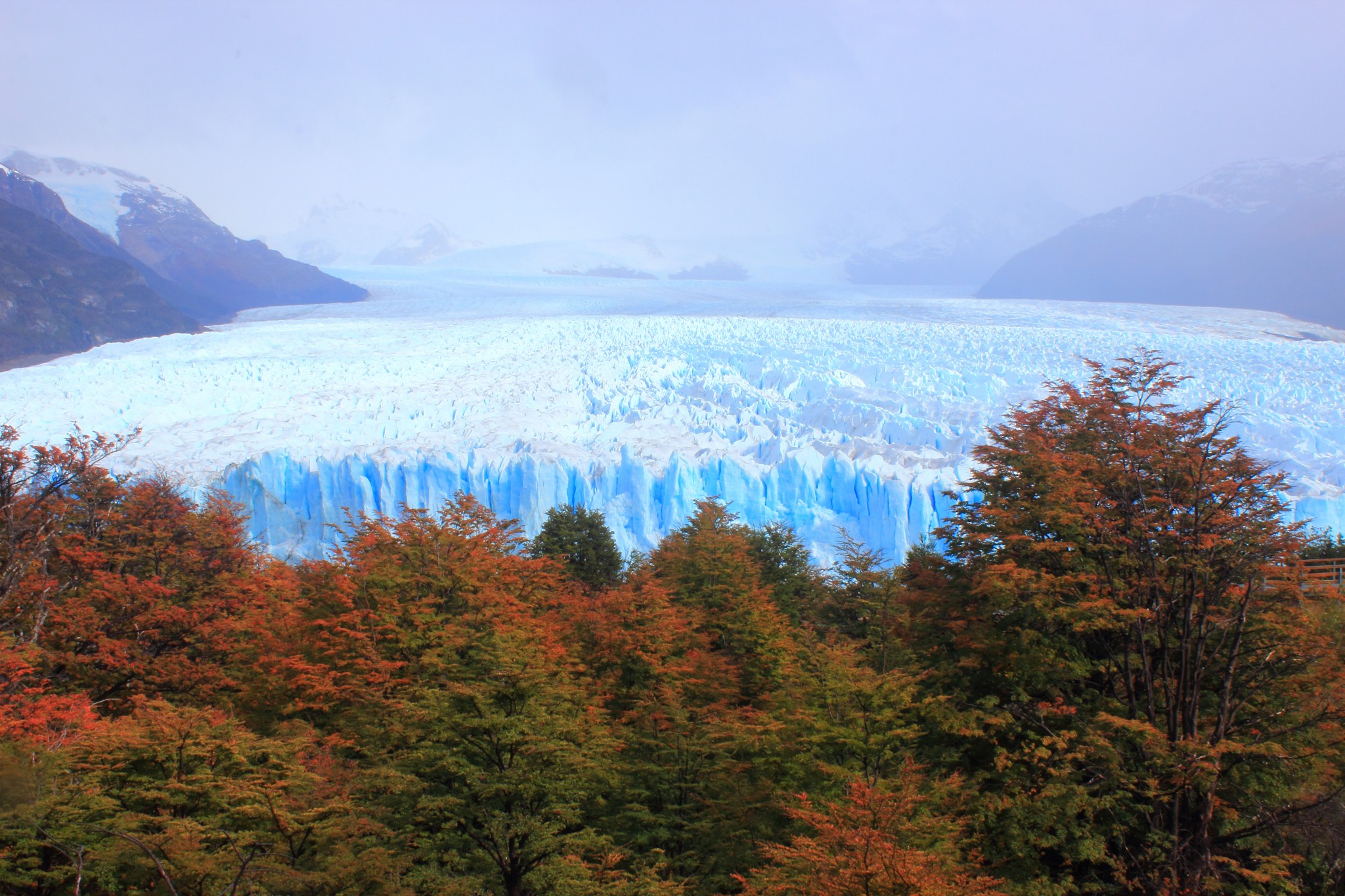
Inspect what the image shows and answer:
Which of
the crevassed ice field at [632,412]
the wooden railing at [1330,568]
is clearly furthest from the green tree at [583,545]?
the wooden railing at [1330,568]

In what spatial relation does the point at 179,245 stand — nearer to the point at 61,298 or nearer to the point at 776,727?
the point at 61,298

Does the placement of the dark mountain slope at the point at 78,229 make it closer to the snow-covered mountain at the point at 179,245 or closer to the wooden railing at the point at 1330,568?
the snow-covered mountain at the point at 179,245

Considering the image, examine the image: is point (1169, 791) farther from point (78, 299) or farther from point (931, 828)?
point (78, 299)

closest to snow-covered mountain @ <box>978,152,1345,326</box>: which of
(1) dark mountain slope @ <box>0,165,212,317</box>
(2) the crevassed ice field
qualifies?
(2) the crevassed ice field

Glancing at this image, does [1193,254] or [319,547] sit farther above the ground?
[1193,254]

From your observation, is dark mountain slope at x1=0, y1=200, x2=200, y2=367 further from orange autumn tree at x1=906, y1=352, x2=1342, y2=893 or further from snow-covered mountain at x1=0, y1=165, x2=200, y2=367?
orange autumn tree at x1=906, y1=352, x2=1342, y2=893

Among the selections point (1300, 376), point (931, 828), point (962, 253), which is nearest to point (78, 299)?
point (931, 828)
